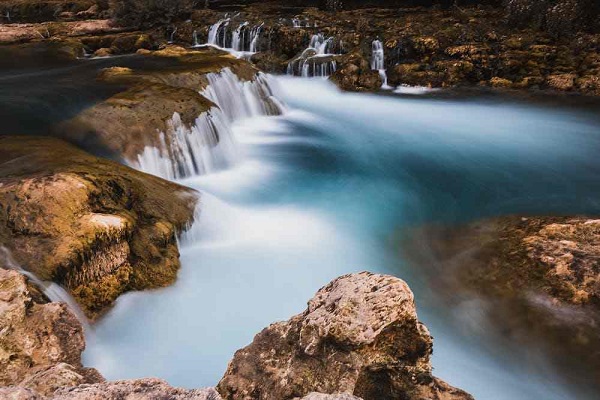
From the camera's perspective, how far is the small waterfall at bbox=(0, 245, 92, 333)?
434 cm

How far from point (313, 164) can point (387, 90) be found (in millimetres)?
6833

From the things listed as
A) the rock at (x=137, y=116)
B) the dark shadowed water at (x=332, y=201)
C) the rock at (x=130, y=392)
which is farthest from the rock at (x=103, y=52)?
the rock at (x=130, y=392)

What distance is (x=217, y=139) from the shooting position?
9773mm

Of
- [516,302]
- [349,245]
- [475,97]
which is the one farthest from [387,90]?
[516,302]

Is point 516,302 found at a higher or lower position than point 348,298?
lower

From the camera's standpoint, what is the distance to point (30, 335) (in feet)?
11.1

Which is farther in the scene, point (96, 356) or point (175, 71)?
point (175, 71)

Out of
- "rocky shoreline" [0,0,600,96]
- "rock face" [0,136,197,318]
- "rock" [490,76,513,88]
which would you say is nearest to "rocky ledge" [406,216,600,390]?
"rock face" [0,136,197,318]

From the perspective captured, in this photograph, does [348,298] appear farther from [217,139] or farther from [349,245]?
[217,139]

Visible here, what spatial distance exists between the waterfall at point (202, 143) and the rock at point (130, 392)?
6266 mm

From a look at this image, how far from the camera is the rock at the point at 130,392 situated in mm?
2299

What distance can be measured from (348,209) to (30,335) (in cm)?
616

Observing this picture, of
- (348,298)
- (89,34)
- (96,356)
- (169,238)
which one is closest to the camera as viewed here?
(348,298)

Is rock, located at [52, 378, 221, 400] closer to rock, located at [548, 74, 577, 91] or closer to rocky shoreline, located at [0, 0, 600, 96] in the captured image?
rocky shoreline, located at [0, 0, 600, 96]
